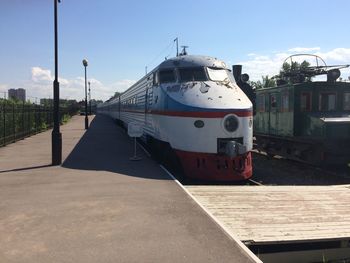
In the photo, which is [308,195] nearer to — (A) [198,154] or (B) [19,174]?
(A) [198,154]

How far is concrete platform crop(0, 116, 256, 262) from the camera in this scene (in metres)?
5.17

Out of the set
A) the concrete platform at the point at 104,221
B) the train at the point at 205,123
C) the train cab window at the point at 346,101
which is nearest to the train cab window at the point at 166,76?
the train at the point at 205,123

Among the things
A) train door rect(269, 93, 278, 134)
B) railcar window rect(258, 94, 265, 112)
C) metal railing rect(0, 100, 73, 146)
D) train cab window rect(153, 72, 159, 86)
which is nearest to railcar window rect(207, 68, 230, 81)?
train cab window rect(153, 72, 159, 86)

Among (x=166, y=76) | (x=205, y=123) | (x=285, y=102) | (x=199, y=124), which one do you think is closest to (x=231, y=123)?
(x=205, y=123)

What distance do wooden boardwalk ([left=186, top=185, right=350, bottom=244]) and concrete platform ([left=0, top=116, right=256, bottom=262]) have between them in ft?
1.54

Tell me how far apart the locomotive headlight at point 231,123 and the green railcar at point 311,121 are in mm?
4301

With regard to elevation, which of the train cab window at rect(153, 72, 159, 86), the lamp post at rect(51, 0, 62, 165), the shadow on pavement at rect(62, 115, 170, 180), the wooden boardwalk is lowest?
the wooden boardwalk

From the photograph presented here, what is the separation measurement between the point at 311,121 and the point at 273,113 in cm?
307

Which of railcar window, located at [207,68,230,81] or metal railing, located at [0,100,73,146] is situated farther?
metal railing, located at [0,100,73,146]

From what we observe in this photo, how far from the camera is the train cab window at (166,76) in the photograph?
1277 cm

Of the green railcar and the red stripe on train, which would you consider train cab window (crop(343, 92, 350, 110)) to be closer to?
the green railcar

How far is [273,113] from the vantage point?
58.8 feet

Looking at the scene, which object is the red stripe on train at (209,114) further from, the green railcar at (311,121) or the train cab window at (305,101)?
the train cab window at (305,101)

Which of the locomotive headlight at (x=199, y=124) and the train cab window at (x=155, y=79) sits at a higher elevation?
the train cab window at (x=155, y=79)
